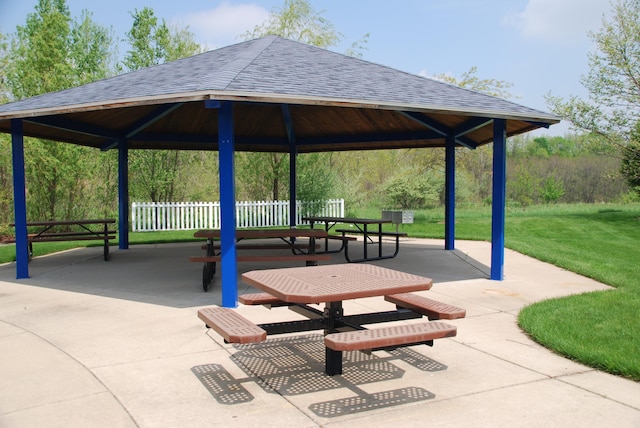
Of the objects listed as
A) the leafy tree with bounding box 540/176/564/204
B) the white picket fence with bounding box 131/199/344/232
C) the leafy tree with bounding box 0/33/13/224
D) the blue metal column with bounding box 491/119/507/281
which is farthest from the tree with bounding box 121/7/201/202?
the leafy tree with bounding box 540/176/564/204

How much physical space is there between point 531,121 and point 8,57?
1791cm

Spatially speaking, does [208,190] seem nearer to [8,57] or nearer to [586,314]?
[8,57]

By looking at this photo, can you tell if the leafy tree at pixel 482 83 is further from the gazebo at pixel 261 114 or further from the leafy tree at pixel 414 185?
the gazebo at pixel 261 114

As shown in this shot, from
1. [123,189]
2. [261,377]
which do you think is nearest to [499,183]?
[261,377]

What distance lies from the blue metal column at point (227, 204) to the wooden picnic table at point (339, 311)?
1896 mm

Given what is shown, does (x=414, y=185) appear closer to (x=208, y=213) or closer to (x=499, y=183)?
(x=208, y=213)

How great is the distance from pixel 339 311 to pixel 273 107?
8.48m

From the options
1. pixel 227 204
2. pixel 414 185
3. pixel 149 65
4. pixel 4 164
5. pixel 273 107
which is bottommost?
pixel 227 204

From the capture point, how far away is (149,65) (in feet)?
68.7

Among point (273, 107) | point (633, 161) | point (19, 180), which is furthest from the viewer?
point (633, 161)

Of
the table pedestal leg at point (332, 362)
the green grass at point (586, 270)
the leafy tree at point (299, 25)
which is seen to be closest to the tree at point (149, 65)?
the leafy tree at point (299, 25)

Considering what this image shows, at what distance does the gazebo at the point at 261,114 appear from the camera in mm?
6672

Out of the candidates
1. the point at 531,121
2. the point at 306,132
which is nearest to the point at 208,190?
the point at 306,132

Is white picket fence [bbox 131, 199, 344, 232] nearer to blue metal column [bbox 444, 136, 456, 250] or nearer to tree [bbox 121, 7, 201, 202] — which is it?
tree [bbox 121, 7, 201, 202]
